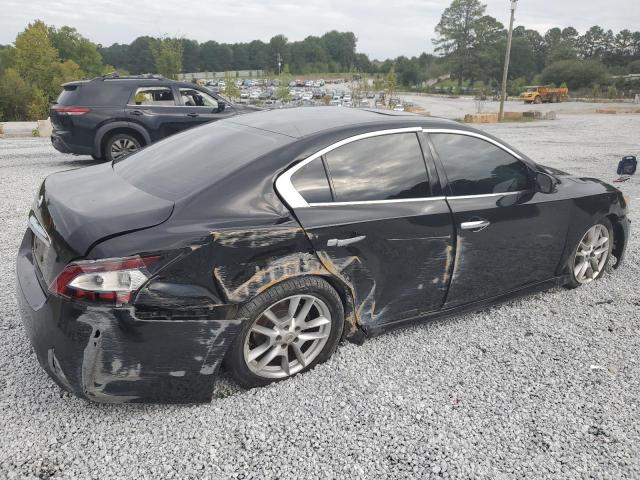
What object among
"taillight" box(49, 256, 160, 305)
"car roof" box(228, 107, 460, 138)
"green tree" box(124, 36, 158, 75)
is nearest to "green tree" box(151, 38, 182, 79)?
"car roof" box(228, 107, 460, 138)

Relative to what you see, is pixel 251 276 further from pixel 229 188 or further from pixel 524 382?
pixel 524 382

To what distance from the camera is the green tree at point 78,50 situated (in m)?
82.6

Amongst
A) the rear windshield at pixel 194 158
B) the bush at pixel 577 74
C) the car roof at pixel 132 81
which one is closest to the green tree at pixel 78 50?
the bush at pixel 577 74

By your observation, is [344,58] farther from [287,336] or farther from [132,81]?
[287,336]

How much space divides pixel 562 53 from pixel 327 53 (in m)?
90.7

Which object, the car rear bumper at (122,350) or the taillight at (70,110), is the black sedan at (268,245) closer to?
the car rear bumper at (122,350)

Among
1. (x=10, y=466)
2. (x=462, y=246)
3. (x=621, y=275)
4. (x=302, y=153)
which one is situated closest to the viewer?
(x=10, y=466)

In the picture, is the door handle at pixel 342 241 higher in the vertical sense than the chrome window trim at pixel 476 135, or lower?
lower

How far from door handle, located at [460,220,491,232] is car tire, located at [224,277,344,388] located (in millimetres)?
1011

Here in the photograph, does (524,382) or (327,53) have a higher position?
(327,53)

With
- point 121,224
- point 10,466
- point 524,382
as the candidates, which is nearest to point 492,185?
point 524,382

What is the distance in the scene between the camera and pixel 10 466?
7.57ft

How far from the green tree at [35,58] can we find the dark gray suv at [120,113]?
139ft

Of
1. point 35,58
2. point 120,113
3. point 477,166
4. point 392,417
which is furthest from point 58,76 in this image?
point 392,417
